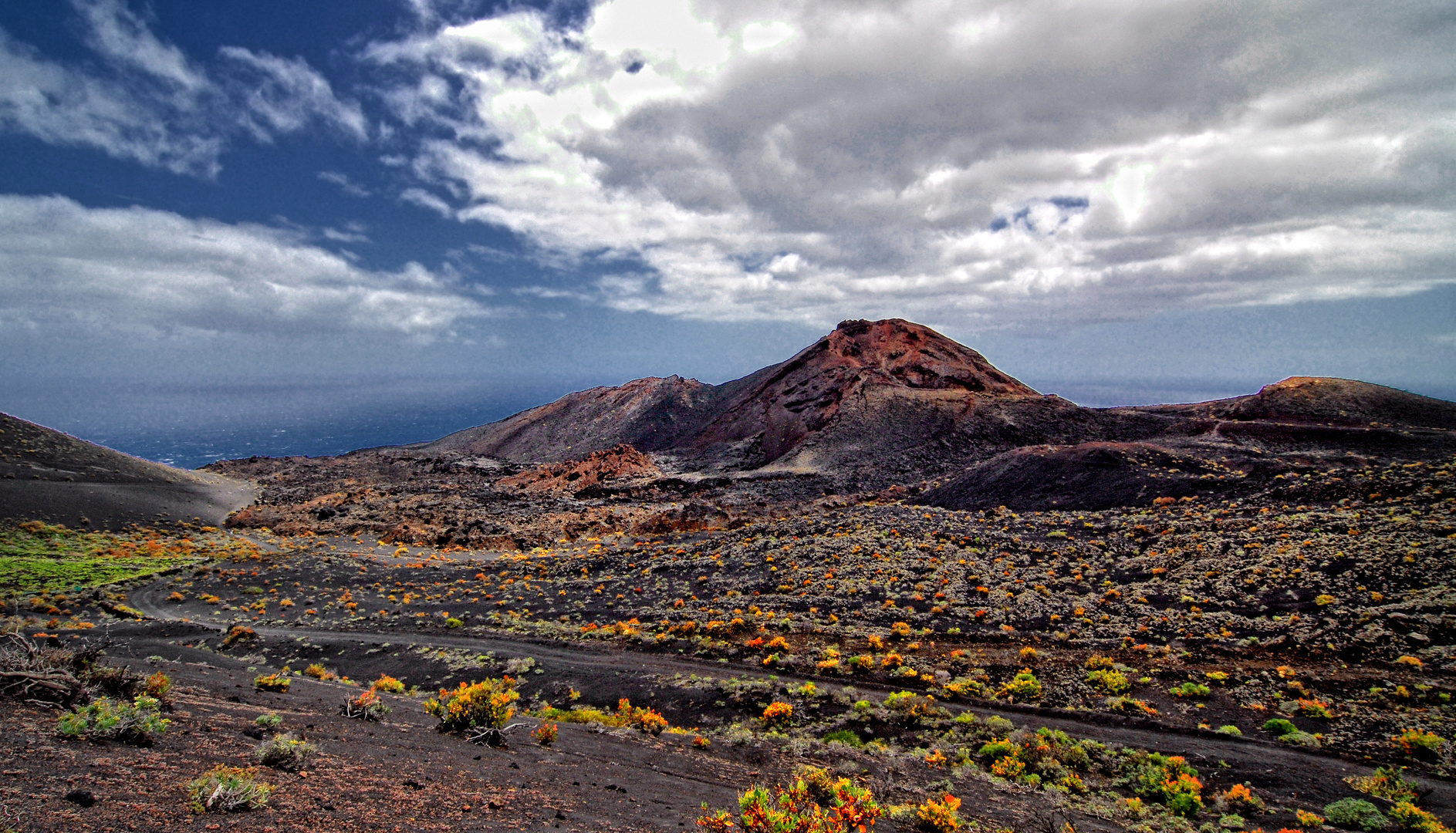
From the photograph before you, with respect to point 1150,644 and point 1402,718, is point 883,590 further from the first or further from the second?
point 1402,718

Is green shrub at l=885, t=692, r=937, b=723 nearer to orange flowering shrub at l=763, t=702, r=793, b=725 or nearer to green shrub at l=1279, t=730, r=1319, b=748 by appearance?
orange flowering shrub at l=763, t=702, r=793, b=725

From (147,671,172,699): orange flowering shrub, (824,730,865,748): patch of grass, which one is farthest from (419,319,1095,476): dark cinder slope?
(147,671,172,699): orange flowering shrub

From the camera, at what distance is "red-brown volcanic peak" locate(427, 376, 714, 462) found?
307ft

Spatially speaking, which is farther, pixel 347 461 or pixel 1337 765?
pixel 347 461

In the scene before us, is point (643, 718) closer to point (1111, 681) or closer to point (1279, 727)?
point (1111, 681)

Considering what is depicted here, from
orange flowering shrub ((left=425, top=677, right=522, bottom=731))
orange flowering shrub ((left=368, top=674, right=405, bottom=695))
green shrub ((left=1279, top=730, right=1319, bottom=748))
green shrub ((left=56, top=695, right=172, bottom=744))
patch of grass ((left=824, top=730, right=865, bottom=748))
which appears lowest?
orange flowering shrub ((left=368, top=674, right=405, bottom=695))

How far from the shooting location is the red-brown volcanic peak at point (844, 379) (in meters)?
71.7

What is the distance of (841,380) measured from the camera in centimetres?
7431

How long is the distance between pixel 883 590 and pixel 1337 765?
13.5 metres

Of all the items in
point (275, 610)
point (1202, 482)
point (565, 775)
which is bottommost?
point (275, 610)

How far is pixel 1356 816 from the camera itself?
29.0 ft

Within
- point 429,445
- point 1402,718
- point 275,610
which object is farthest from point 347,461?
point 1402,718

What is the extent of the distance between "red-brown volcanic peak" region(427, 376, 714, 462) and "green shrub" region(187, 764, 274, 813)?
8089 cm

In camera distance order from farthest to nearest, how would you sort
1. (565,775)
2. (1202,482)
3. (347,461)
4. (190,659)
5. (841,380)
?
(347,461), (841,380), (1202,482), (190,659), (565,775)
